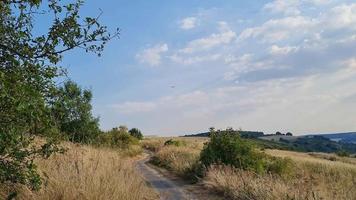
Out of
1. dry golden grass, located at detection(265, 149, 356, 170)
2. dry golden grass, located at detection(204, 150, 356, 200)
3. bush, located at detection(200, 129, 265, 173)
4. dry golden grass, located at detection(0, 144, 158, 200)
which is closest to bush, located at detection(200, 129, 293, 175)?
bush, located at detection(200, 129, 265, 173)

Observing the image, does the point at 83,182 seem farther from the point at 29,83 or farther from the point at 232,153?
the point at 232,153

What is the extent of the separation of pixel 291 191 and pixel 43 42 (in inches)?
301

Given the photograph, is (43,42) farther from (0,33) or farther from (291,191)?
(291,191)

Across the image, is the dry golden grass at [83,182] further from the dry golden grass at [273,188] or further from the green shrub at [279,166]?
the green shrub at [279,166]

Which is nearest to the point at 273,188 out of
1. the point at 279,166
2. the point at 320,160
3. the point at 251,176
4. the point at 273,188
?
the point at 273,188

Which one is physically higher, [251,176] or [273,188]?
[251,176]

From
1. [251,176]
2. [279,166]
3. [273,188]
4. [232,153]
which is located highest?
[232,153]

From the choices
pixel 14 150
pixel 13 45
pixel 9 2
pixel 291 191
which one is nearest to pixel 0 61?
pixel 13 45

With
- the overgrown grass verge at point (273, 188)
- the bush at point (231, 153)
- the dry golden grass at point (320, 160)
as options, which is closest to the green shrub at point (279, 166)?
the bush at point (231, 153)

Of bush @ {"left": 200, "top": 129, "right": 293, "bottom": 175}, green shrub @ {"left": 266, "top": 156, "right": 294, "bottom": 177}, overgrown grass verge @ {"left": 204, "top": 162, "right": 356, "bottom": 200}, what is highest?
bush @ {"left": 200, "top": 129, "right": 293, "bottom": 175}

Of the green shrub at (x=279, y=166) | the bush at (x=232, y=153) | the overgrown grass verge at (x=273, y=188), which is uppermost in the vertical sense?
the bush at (x=232, y=153)

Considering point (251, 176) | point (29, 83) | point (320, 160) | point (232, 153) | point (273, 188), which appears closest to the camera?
point (29, 83)

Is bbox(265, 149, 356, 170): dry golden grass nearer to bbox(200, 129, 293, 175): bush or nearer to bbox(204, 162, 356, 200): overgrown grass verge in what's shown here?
bbox(200, 129, 293, 175): bush

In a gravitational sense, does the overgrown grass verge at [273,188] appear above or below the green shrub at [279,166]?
below
